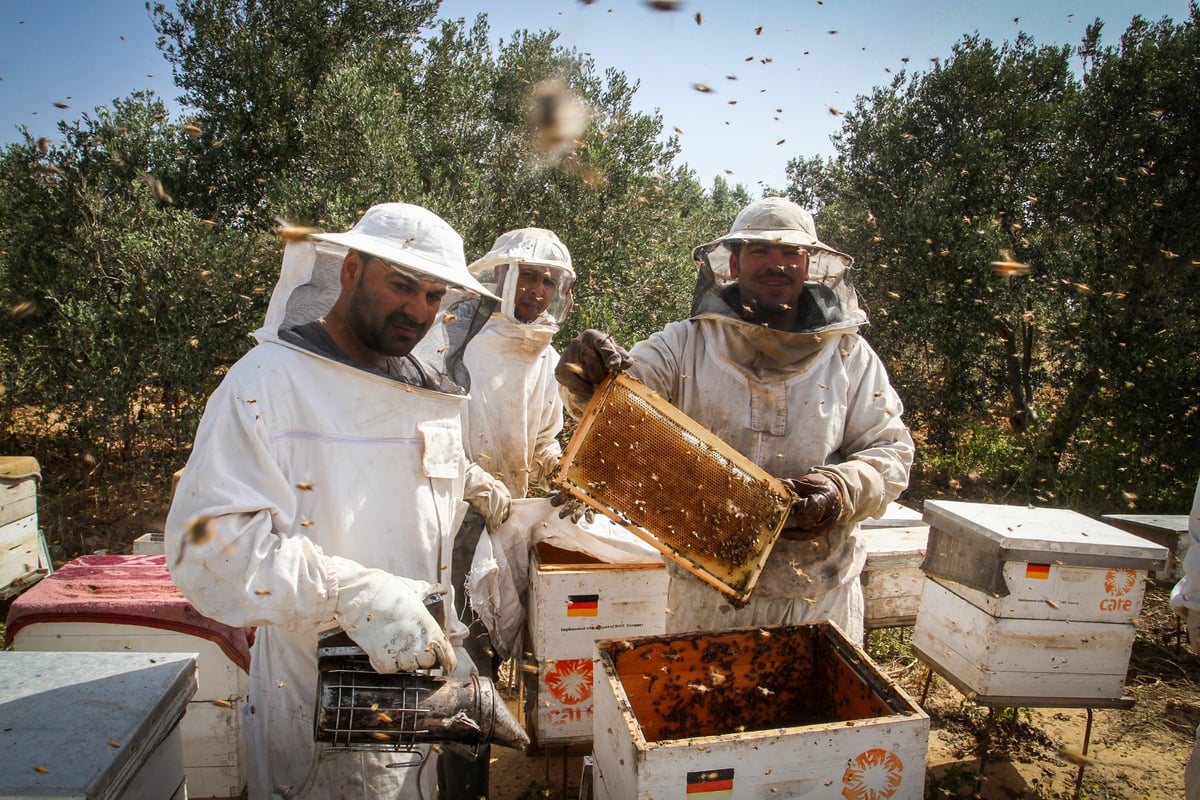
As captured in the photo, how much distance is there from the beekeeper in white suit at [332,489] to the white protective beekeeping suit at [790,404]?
0.95 meters

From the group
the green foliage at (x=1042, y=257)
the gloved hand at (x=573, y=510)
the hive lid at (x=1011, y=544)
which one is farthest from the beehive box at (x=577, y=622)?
the green foliage at (x=1042, y=257)

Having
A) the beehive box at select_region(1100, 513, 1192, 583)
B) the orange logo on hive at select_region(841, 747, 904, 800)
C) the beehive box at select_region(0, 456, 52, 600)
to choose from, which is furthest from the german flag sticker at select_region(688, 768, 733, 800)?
the beehive box at select_region(0, 456, 52, 600)

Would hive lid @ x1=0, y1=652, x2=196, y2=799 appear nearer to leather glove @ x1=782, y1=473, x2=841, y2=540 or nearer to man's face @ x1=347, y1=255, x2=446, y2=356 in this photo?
man's face @ x1=347, y1=255, x2=446, y2=356

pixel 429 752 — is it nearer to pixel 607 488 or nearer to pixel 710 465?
pixel 607 488

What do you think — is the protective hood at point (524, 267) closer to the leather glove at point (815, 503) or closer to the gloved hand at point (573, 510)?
the gloved hand at point (573, 510)

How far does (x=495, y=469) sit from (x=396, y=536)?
6.50 feet

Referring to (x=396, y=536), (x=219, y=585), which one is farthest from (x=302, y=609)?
(x=396, y=536)

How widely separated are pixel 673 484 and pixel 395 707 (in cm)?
123

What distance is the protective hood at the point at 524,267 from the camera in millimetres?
4137

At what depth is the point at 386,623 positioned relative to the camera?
1.79 metres

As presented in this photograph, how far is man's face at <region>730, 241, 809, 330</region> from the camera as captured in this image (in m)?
2.82

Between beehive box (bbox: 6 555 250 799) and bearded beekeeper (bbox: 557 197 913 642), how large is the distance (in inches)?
72.7

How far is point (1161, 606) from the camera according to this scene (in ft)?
20.2

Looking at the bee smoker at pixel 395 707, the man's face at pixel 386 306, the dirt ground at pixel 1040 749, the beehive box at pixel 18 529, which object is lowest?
the dirt ground at pixel 1040 749
